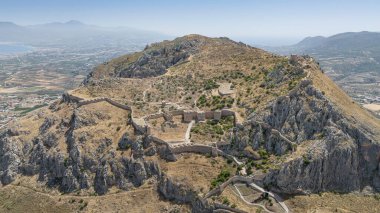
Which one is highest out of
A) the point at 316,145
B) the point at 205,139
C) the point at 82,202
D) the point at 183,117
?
the point at 316,145

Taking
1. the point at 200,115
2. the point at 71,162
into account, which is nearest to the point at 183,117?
the point at 200,115

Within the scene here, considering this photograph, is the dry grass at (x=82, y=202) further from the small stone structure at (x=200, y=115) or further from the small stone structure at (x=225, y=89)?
the small stone structure at (x=225, y=89)

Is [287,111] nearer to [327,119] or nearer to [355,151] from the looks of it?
[327,119]

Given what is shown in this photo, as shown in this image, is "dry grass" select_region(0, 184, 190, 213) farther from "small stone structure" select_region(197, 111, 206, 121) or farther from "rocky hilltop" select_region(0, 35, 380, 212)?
"small stone structure" select_region(197, 111, 206, 121)

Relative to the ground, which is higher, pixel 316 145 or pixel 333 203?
pixel 316 145

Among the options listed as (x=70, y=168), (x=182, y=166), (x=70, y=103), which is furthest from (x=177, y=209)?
(x=70, y=103)

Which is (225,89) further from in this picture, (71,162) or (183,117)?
(71,162)

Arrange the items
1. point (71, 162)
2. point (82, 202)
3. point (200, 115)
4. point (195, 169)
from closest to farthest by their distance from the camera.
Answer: point (195, 169) < point (82, 202) < point (200, 115) < point (71, 162)

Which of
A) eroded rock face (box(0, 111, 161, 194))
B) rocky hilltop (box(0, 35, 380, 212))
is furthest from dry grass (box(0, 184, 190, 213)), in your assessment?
eroded rock face (box(0, 111, 161, 194))
